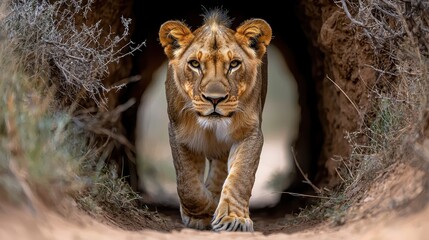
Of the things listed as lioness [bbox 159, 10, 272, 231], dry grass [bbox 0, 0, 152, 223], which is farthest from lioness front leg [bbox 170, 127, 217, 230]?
dry grass [bbox 0, 0, 152, 223]

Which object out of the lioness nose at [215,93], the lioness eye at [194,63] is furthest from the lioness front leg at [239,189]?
the lioness eye at [194,63]

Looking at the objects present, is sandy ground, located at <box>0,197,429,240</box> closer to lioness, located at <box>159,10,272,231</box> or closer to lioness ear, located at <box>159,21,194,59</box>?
lioness, located at <box>159,10,272,231</box>

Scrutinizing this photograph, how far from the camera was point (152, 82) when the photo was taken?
1162 centimetres

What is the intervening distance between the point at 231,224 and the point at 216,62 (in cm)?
135

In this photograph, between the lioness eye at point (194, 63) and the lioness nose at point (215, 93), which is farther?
the lioness eye at point (194, 63)

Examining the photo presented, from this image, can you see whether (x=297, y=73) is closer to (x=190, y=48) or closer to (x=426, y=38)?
(x=190, y=48)

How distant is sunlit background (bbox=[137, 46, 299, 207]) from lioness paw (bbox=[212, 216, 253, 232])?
103 centimetres

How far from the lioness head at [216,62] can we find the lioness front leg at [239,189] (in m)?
0.31

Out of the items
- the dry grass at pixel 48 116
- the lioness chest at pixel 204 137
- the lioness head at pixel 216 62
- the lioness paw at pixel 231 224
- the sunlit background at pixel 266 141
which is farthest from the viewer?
the sunlit background at pixel 266 141

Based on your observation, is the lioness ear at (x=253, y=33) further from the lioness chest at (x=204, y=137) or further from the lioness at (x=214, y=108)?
the lioness chest at (x=204, y=137)

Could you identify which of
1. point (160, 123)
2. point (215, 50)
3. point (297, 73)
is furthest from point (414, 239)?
point (160, 123)

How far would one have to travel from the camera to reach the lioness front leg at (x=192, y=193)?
6504mm

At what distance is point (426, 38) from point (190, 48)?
2.03 metres

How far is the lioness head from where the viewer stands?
6180 mm
